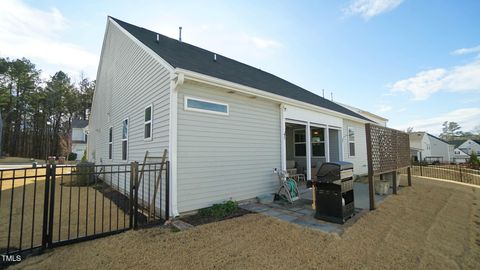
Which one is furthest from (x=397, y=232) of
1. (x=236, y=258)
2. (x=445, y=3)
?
(x=445, y=3)

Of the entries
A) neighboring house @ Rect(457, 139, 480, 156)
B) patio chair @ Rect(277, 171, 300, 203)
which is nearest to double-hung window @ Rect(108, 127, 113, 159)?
patio chair @ Rect(277, 171, 300, 203)

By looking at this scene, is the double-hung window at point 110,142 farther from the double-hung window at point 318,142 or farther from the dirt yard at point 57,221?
the double-hung window at point 318,142

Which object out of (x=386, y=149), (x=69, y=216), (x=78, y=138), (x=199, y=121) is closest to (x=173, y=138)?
(x=199, y=121)

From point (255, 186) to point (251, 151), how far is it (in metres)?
1.01

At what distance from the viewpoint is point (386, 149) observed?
6586mm

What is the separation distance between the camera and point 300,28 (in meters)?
8.77

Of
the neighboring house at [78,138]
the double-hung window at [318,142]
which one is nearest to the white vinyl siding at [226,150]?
the double-hung window at [318,142]

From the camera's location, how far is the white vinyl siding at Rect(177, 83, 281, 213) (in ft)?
15.2

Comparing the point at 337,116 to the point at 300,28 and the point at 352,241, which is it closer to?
the point at 300,28

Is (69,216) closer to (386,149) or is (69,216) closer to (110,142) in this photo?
(110,142)

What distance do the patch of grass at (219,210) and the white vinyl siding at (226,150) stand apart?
0.57 feet

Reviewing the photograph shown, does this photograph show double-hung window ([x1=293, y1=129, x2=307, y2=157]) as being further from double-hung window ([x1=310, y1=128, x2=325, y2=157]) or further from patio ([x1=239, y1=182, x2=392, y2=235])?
patio ([x1=239, y1=182, x2=392, y2=235])

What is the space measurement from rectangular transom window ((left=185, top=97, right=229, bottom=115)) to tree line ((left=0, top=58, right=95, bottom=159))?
1375 inches

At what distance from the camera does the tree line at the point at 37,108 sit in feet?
96.9
